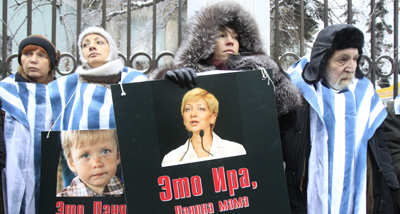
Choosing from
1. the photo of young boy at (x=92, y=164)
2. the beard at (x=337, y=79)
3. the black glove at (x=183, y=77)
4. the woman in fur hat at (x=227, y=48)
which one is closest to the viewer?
the black glove at (x=183, y=77)

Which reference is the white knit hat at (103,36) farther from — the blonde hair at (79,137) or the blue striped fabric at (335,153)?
the blue striped fabric at (335,153)

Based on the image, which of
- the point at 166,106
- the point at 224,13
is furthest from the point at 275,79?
the point at 166,106

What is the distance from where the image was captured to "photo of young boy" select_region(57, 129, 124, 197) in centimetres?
192

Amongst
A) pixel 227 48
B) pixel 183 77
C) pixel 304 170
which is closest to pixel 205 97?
pixel 183 77

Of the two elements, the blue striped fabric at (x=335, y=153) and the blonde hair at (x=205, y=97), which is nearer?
the blonde hair at (x=205, y=97)

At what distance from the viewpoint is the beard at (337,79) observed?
2529mm

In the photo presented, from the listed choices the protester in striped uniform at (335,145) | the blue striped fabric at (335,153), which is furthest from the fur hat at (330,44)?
the blue striped fabric at (335,153)

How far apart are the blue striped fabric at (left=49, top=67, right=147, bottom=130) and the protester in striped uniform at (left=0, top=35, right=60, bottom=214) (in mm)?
110

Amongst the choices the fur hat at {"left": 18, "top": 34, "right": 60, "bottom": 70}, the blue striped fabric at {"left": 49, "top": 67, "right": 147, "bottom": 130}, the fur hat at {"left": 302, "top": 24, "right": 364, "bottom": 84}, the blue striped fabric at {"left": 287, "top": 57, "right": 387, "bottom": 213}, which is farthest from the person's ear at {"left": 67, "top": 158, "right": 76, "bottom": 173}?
the fur hat at {"left": 302, "top": 24, "right": 364, "bottom": 84}

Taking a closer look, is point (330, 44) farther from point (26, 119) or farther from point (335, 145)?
point (26, 119)

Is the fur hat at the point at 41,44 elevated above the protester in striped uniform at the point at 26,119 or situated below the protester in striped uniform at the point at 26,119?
above

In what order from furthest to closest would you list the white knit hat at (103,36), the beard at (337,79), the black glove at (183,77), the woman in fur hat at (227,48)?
the white knit hat at (103,36), the beard at (337,79), the woman in fur hat at (227,48), the black glove at (183,77)

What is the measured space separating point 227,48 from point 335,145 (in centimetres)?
96

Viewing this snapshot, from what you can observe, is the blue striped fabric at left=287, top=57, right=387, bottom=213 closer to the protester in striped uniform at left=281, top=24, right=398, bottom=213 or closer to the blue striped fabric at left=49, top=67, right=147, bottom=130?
the protester in striped uniform at left=281, top=24, right=398, bottom=213
